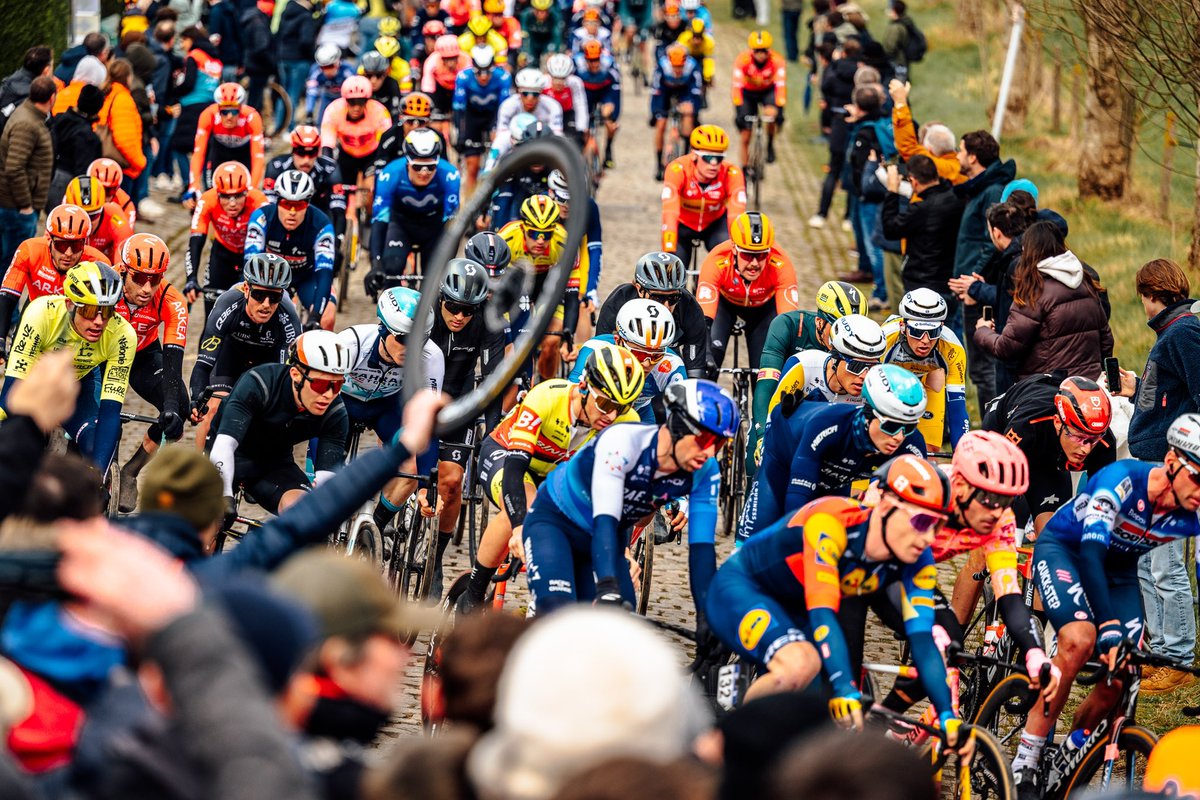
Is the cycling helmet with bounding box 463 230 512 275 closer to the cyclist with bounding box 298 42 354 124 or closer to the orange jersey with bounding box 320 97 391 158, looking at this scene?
the orange jersey with bounding box 320 97 391 158

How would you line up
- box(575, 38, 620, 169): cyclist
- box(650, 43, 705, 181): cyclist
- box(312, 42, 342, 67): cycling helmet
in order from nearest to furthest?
1. box(312, 42, 342, 67): cycling helmet
2. box(650, 43, 705, 181): cyclist
3. box(575, 38, 620, 169): cyclist

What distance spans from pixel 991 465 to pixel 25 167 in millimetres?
10528

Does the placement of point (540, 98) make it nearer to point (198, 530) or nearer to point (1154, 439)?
point (1154, 439)

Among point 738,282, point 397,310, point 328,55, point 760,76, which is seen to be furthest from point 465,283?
point 760,76

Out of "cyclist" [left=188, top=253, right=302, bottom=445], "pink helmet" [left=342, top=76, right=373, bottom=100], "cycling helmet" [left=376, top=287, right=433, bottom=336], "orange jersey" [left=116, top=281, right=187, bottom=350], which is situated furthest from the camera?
"pink helmet" [left=342, top=76, right=373, bottom=100]

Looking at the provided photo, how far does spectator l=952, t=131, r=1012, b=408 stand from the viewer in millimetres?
13227

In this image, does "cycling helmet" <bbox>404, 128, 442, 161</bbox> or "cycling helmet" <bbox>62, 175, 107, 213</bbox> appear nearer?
"cycling helmet" <bbox>62, 175, 107, 213</bbox>

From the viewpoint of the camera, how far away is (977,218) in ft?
43.6

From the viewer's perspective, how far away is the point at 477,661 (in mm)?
4109

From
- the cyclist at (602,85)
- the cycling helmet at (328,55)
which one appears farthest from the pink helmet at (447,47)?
the cyclist at (602,85)

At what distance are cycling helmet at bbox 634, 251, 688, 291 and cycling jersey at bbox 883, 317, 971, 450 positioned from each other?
5.73 ft

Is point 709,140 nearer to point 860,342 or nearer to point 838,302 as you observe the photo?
Result: point 838,302

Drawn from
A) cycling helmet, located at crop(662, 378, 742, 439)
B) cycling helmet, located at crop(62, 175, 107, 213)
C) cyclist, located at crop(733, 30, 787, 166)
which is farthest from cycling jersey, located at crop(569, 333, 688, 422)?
cyclist, located at crop(733, 30, 787, 166)

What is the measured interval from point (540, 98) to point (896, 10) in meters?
6.94
